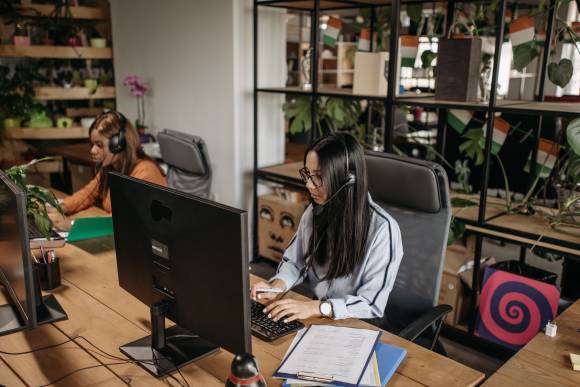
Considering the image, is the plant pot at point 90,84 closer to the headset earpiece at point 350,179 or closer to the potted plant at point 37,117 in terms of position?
the potted plant at point 37,117

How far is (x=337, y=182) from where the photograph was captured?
1.70 meters

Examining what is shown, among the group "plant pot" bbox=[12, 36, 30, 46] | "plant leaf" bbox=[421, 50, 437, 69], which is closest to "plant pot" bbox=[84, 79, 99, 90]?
"plant pot" bbox=[12, 36, 30, 46]

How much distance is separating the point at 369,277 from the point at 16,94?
375 cm

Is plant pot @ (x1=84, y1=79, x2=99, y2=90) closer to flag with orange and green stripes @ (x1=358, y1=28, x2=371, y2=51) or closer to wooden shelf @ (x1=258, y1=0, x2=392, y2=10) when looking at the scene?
wooden shelf @ (x1=258, y1=0, x2=392, y2=10)

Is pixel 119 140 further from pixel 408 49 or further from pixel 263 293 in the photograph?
pixel 408 49

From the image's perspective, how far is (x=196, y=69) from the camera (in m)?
3.93

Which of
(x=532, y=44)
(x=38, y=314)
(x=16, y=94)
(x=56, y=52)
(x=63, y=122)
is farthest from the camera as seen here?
(x=63, y=122)

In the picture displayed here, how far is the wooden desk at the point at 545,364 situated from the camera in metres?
1.29

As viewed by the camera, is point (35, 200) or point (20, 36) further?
point (20, 36)

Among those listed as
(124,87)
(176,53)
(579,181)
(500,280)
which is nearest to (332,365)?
(500,280)

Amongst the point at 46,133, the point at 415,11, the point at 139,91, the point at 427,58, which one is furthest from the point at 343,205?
the point at 46,133

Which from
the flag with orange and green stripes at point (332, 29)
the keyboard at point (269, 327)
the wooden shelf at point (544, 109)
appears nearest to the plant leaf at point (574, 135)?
→ the wooden shelf at point (544, 109)

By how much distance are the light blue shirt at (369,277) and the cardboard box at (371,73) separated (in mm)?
1370

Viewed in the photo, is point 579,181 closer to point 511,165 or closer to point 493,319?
point 493,319
